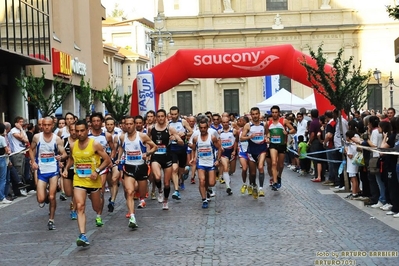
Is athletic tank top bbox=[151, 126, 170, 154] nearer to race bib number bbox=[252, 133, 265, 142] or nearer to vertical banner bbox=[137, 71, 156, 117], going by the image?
race bib number bbox=[252, 133, 265, 142]

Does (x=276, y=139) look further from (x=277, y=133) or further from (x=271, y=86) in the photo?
(x=271, y=86)

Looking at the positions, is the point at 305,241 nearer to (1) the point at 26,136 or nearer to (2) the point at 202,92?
(1) the point at 26,136

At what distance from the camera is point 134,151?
1330 centimetres

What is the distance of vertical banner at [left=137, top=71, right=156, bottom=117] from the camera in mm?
26031

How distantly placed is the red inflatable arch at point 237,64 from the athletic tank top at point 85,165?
13773mm

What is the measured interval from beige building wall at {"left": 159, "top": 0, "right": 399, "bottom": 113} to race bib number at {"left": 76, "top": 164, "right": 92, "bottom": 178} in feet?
195

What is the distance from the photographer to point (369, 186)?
52.1 feet

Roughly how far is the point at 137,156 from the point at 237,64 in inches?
484

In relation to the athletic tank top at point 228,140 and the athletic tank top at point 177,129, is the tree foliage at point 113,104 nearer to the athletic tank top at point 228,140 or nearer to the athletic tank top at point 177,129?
the athletic tank top at point 228,140

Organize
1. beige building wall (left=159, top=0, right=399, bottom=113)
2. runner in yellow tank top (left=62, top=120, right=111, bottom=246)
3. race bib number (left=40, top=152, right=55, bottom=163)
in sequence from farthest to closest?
beige building wall (left=159, top=0, right=399, bottom=113) < race bib number (left=40, top=152, right=55, bottom=163) < runner in yellow tank top (left=62, top=120, right=111, bottom=246)

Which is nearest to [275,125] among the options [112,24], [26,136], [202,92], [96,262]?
[26,136]

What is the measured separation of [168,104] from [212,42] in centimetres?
701

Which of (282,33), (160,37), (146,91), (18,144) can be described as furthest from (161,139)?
(282,33)

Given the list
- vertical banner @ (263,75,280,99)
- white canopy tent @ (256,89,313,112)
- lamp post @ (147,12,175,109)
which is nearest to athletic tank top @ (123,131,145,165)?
white canopy tent @ (256,89,313,112)
